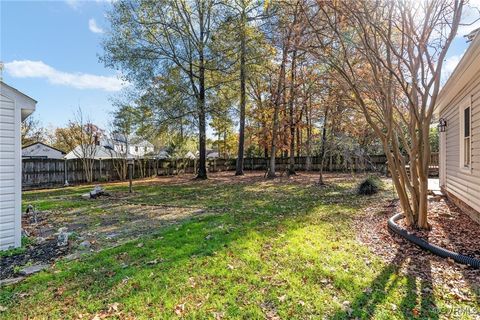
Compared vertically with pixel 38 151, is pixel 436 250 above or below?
below

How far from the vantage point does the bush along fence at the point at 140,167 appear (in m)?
14.0

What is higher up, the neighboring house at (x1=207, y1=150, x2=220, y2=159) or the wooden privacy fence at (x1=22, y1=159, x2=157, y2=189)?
the neighboring house at (x1=207, y1=150, x2=220, y2=159)

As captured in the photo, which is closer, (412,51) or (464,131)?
(412,51)

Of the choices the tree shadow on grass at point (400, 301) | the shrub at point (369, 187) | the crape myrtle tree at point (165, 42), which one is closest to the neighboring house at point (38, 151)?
the crape myrtle tree at point (165, 42)

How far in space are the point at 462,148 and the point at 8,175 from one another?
341 inches

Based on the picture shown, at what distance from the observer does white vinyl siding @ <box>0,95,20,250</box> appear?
432 centimetres

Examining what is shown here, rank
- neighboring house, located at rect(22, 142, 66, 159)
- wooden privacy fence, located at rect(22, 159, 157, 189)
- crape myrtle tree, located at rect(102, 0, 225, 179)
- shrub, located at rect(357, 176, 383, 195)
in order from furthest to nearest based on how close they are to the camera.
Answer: neighboring house, located at rect(22, 142, 66, 159)
wooden privacy fence, located at rect(22, 159, 157, 189)
crape myrtle tree, located at rect(102, 0, 225, 179)
shrub, located at rect(357, 176, 383, 195)

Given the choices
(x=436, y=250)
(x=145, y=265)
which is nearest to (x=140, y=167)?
(x=145, y=265)

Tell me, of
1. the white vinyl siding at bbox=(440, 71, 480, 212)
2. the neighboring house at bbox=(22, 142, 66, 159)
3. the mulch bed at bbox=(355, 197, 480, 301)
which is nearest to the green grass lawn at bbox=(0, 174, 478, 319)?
the mulch bed at bbox=(355, 197, 480, 301)

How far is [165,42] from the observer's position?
1445 cm

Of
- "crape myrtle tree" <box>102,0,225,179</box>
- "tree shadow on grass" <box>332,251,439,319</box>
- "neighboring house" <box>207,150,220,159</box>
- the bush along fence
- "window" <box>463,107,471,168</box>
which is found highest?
"crape myrtle tree" <box>102,0,225,179</box>

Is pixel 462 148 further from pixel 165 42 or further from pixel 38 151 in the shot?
pixel 38 151

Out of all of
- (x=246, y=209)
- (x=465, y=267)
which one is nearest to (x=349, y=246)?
(x=465, y=267)

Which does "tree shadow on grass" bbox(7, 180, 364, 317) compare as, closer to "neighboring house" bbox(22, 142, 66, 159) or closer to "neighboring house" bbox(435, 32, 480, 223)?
"neighboring house" bbox(435, 32, 480, 223)
